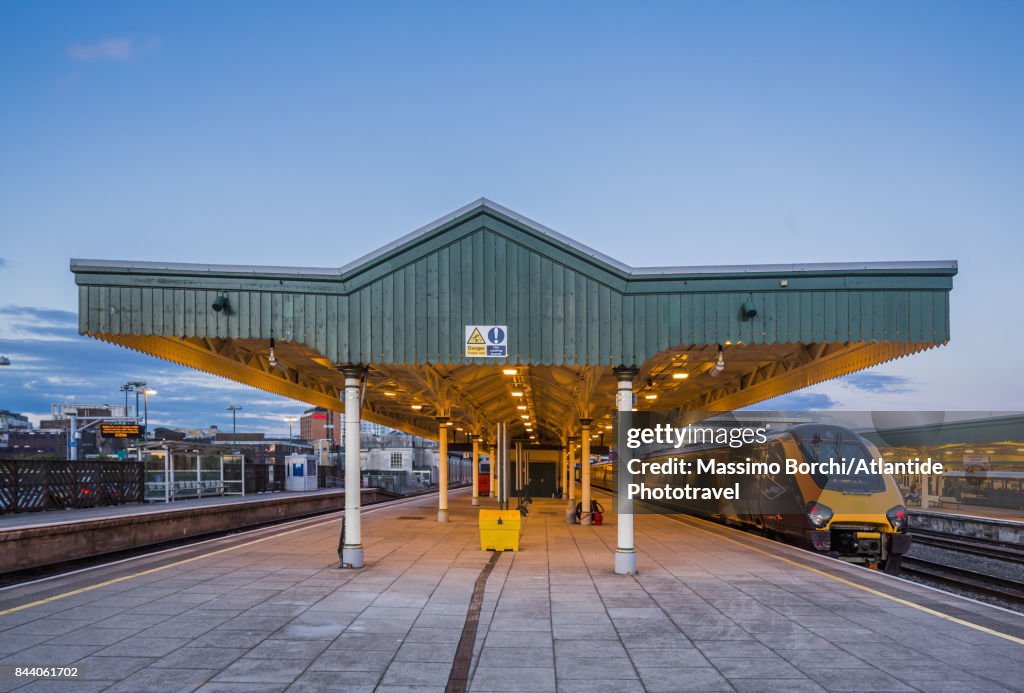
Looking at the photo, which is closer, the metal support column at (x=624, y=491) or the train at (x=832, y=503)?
the metal support column at (x=624, y=491)

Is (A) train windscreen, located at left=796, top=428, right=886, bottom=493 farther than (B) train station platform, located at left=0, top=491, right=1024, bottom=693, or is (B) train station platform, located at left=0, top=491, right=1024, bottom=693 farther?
(A) train windscreen, located at left=796, top=428, right=886, bottom=493

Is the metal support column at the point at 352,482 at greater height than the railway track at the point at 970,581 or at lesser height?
greater

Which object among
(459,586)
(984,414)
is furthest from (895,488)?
(984,414)

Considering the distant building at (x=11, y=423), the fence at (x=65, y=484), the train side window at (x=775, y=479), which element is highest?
the train side window at (x=775, y=479)

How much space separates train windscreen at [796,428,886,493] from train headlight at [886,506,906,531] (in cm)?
51

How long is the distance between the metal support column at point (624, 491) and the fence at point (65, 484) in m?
19.0

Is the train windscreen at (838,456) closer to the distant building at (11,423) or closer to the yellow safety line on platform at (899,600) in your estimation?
the yellow safety line on platform at (899,600)

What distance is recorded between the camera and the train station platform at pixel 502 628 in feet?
22.8

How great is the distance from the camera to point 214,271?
13227 mm

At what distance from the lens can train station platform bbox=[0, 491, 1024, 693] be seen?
6949 mm

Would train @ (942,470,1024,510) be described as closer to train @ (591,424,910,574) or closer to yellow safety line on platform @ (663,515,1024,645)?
train @ (591,424,910,574)

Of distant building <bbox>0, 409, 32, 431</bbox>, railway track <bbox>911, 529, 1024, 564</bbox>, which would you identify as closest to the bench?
railway track <bbox>911, 529, 1024, 564</bbox>

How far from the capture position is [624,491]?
14016 millimetres

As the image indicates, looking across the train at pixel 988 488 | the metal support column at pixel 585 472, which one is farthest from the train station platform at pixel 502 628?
the train at pixel 988 488
